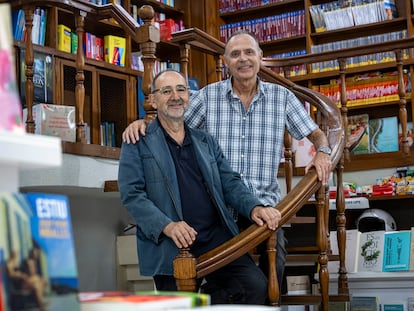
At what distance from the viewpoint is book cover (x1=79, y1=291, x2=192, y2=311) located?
3.03ft

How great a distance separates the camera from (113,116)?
5.05 m

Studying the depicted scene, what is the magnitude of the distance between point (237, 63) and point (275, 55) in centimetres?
356

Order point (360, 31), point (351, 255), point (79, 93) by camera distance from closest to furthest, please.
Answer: point (79, 93)
point (351, 255)
point (360, 31)

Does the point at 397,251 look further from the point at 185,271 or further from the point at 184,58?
the point at 185,271

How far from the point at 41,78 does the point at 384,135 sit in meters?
2.53

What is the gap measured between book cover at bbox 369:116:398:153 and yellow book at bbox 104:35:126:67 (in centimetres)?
199

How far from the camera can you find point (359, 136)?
5355 millimetres

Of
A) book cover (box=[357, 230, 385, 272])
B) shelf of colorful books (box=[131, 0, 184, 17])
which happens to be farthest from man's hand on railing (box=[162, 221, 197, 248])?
shelf of colorful books (box=[131, 0, 184, 17])

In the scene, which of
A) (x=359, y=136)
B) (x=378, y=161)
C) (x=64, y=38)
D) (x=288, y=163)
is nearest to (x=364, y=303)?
(x=288, y=163)

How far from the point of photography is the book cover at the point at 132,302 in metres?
0.92

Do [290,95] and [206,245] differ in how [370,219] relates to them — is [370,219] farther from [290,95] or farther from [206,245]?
[206,245]

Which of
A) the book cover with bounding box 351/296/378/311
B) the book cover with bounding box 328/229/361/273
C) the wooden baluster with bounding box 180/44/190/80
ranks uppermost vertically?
the wooden baluster with bounding box 180/44/190/80

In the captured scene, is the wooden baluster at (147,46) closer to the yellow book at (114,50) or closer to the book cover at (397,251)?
the book cover at (397,251)

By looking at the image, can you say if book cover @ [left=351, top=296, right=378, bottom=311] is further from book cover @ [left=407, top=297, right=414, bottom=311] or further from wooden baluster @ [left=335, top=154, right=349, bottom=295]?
wooden baluster @ [left=335, top=154, right=349, bottom=295]
